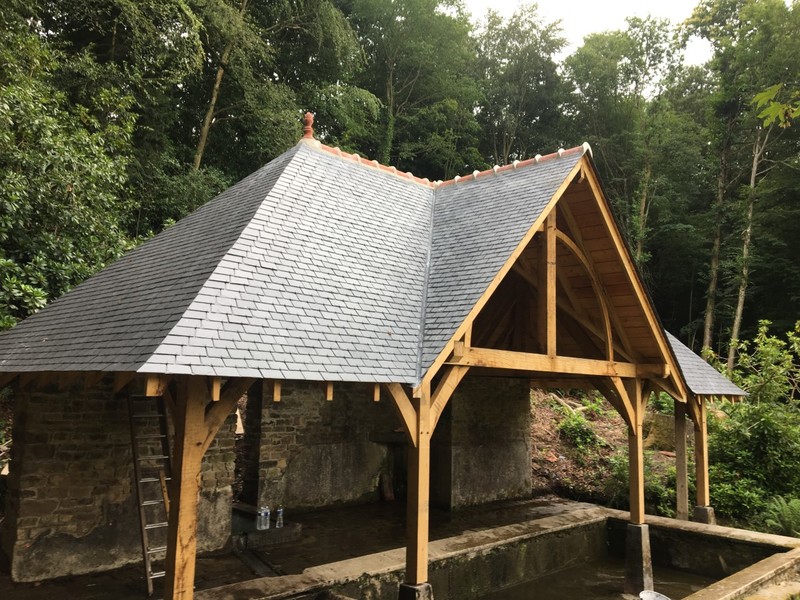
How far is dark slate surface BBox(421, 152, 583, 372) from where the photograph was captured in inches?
197

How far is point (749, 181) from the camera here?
1869 centimetres

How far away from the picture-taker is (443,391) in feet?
15.7

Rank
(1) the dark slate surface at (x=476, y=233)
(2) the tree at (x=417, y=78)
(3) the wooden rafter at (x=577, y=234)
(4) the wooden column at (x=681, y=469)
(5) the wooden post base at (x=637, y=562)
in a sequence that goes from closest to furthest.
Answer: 1. (1) the dark slate surface at (x=476, y=233)
2. (3) the wooden rafter at (x=577, y=234)
3. (5) the wooden post base at (x=637, y=562)
4. (4) the wooden column at (x=681, y=469)
5. (2) the tree at (x=417, y=78)

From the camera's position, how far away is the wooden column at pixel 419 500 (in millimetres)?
4453

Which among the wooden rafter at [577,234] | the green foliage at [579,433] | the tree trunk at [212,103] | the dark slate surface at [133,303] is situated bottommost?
the green foliage at [579,433]

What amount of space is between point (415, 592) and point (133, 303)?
3327 mm

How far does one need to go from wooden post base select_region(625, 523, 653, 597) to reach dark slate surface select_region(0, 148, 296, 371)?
233 inches

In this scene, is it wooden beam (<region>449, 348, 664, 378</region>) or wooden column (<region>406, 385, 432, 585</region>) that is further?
wooden beam (<region>449, 348, 664, 378</region>)

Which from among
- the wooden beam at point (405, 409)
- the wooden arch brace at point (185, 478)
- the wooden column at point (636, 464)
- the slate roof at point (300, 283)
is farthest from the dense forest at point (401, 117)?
the wooden column at point (636, 464)

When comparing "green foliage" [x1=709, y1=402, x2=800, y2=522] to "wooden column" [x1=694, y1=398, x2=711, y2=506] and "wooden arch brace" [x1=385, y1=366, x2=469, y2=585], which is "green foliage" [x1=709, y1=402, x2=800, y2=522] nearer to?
"wooden column" [x1=694, y1=398, x2=711, y2=506]

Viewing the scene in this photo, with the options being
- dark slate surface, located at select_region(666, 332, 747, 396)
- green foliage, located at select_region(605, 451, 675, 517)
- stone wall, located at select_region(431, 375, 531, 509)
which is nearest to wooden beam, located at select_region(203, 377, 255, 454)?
stone wall, located at select_region(431, 375, 531, 509)

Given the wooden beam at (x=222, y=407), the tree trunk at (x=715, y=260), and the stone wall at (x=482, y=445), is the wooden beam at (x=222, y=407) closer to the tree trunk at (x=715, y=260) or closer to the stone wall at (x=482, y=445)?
the stone wall at (x=482, y=445)

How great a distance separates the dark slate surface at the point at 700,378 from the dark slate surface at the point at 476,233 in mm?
3049

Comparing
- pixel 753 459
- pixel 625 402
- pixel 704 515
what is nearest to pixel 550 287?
pixel 625 402
